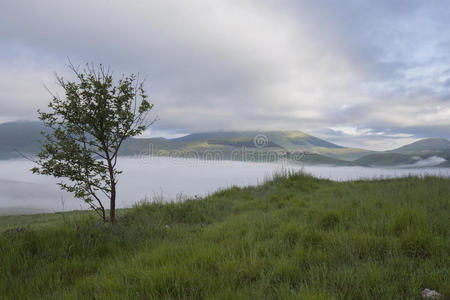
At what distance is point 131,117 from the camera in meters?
7.88

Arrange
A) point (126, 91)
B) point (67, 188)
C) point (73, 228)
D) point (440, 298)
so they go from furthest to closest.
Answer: point (126, 91)
point (67, 188)
point (73, 228)
point (440, 298)

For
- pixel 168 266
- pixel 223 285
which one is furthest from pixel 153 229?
pixel 223 285

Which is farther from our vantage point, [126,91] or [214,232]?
[126,91]

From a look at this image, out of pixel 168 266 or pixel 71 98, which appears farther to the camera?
pixel 71 98

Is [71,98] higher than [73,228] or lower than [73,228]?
higher

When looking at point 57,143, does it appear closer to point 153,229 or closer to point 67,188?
point 67,188

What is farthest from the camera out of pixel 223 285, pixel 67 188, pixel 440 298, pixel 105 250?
pixel 67 188

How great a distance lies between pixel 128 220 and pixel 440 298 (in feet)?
27.8

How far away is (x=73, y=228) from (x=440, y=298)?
23.4 feet

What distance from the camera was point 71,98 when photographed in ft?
23.9

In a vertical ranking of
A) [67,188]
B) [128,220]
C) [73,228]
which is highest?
[67,188]

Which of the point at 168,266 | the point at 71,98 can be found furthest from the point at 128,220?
the point at 168,266

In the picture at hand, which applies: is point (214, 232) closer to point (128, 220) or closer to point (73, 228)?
point (73, 228)

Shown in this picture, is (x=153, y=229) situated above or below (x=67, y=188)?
below
